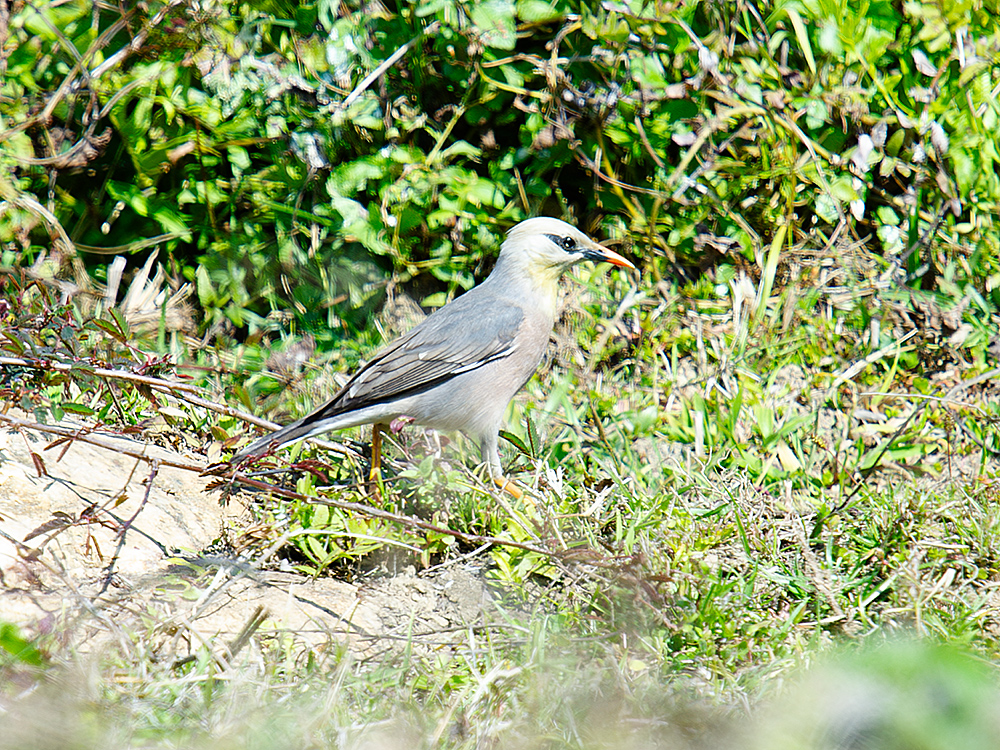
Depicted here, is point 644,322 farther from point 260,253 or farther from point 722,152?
point 260,253

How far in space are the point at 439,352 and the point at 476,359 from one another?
19 cm

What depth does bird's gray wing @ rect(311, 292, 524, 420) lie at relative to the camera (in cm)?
441

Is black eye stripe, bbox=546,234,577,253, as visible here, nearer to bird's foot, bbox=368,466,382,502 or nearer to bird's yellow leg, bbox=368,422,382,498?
bird's yellow leg, bbox=368,422,382,498

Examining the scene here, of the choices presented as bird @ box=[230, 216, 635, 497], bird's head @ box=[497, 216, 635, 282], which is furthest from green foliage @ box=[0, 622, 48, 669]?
bird's head @ box=[497, 216, 635, 282]

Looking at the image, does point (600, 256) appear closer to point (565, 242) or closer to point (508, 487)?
point (565, 242)

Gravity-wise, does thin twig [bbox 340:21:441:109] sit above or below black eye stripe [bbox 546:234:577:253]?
above

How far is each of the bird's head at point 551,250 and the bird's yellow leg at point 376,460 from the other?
121 centimetres

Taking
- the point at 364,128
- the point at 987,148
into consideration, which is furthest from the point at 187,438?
the point at 987,148

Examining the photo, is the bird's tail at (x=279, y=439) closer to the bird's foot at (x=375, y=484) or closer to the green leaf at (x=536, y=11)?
the bird's foot at (x=375, y=484)

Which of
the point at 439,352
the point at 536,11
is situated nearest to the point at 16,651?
the point at 439,352

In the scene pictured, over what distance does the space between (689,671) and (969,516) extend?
154cm

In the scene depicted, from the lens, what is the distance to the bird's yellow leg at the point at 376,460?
4117mm

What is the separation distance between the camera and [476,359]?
180 inches

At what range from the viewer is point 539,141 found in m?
5.69
